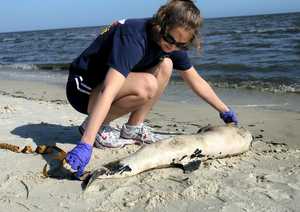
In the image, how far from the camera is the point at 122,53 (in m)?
3.17

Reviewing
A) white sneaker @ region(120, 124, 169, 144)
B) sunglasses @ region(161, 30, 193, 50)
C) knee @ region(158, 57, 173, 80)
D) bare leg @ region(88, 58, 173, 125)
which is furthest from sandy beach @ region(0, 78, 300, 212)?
sunglasses @ region(161, 30, 193, 50)

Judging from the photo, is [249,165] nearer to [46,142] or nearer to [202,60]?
[46,142]

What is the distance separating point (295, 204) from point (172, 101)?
14.3 ft

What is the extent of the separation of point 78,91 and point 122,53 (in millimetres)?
619

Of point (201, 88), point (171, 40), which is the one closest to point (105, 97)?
point (171, 40)

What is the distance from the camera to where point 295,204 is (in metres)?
2.69

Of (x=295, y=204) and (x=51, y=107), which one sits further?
(x=51, y=107)

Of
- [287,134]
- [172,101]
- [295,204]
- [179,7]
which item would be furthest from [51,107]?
[295,204]

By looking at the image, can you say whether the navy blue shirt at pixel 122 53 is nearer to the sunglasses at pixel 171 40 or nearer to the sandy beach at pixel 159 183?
the sunglasses at pixel 171 40

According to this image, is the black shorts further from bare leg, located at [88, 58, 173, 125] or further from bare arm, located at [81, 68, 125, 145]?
bare arm, located at [81, 68, 125, 145]

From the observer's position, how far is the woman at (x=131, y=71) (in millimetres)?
3082

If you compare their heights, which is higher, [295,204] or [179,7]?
[179,7]

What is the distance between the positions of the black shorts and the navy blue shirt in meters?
0.04

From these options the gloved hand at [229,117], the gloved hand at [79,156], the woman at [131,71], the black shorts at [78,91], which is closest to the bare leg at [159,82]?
the woman at [131,71]
